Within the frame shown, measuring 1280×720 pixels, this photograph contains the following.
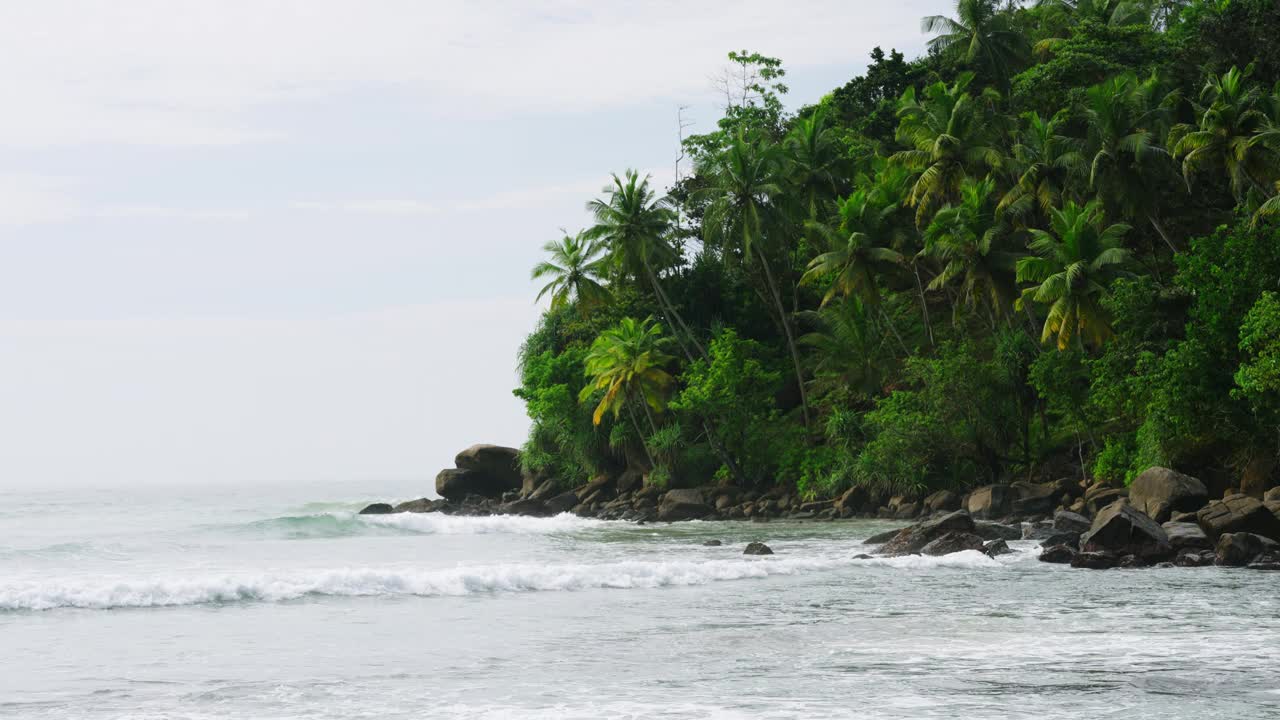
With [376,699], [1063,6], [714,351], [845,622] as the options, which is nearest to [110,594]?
[376,699]

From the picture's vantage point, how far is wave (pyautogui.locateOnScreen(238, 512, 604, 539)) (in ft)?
121

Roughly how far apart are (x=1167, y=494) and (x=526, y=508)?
82.2 feet

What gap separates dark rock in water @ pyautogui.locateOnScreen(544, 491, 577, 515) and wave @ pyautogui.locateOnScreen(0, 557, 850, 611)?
70.1 feet

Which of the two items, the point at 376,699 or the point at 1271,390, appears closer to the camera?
the point at 376,699

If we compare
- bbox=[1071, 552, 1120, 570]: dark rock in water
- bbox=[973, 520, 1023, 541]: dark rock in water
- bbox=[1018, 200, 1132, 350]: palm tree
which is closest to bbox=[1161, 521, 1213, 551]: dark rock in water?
bbox=[1071, 552, 1120, 570]: dark rock in water

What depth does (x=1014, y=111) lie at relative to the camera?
1613 inches

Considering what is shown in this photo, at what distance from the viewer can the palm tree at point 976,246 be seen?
34.1 m

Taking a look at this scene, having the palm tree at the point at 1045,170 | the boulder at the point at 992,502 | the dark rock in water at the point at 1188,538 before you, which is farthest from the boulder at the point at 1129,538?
the palm tree at the point at 1045,170

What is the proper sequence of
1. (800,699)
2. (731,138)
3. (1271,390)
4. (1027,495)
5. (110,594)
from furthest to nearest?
1. (731,138)
2. (1027,495)
3. (1271,390)
4. (110,594)
5. (800,699)

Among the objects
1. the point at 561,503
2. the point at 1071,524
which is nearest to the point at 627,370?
the point at 561,503

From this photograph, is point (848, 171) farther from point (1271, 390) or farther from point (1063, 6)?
point (1271, 390)

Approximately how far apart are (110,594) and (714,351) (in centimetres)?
2628

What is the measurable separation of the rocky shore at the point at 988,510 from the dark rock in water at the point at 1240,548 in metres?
0.02

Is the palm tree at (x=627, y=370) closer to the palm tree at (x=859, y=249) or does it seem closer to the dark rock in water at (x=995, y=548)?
the palm tree at (x=859, y=249)
